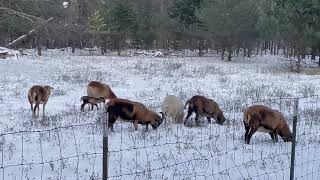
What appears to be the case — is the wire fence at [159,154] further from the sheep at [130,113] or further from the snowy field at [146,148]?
the sheep at [130,113]

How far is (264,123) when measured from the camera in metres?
11.5

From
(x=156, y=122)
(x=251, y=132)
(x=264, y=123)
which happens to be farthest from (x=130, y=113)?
(x=264, y=123)

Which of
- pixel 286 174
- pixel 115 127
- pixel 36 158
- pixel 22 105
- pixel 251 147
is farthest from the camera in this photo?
pixel 22 105

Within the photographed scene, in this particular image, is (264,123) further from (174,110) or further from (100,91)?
(100,91)

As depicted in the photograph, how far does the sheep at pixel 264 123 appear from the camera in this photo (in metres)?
11.4

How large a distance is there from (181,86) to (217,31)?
1085 inches

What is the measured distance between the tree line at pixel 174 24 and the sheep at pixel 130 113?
15.8 metres

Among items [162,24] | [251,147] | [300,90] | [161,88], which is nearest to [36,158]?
[251,147]

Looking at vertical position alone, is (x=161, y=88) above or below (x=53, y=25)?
below

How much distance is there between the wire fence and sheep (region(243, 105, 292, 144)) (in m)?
0.24

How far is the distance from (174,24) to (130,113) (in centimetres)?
5272

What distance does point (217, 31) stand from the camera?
5147 centimetres

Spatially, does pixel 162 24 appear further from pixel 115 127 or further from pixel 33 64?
pixel 115 127

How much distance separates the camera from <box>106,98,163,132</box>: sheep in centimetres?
1234
